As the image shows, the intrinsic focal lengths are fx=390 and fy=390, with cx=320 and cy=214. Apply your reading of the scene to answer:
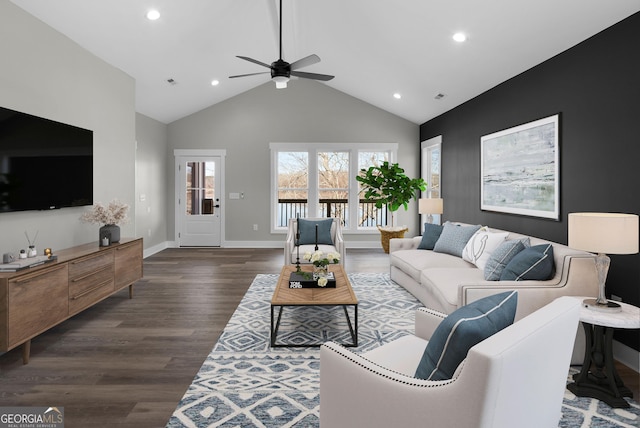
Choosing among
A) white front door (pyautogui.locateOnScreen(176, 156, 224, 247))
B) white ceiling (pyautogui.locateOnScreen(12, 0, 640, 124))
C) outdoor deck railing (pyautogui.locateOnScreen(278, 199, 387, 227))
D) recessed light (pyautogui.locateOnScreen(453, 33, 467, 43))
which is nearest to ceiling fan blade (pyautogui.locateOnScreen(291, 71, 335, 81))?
white ceiling (pyautogui.locateOnScreen(12, 0, 640, 124))

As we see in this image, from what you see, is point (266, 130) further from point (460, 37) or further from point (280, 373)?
point (280, 373)

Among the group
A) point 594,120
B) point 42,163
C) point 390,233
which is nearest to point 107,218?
point 42,163

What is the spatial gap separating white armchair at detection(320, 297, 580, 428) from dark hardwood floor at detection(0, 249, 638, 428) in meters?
1.18

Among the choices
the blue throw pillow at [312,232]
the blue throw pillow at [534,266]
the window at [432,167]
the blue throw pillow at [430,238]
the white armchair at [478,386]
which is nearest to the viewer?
the white armchair at [478,386]

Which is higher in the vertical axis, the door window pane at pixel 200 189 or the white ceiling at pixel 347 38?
the white ceiling at pixel 347 38

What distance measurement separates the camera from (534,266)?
2965 mm

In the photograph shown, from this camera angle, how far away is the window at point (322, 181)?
827 cm

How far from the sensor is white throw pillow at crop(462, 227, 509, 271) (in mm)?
3867

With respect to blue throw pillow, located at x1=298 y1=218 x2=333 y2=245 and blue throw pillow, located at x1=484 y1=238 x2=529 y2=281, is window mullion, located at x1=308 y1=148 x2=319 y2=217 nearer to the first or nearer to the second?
blue throw pillow, located at x1=298 y1=218 x2=333 y2=245

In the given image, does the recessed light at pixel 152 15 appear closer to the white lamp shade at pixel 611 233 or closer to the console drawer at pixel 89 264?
the console drawer at pixel 89 264

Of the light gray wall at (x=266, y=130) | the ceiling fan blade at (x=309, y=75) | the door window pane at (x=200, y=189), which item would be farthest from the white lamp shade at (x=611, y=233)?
the door window pane at (x=200, y=189)

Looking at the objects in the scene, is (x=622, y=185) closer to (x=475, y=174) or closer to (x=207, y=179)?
(x=475, y=174)

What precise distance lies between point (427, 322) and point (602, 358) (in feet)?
3.98

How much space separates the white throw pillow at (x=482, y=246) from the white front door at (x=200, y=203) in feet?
18.1
